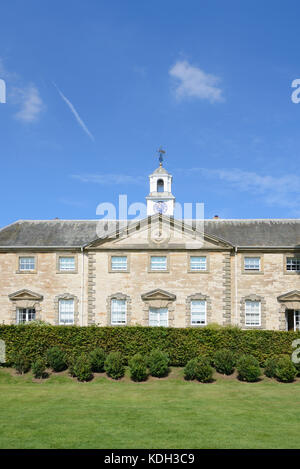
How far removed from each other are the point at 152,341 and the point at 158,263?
28.6 feet

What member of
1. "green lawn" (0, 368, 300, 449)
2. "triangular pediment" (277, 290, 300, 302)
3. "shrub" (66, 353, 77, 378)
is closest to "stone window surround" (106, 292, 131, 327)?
"shrub" (66, 353, 77, 378)

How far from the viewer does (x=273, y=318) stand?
1361 inches

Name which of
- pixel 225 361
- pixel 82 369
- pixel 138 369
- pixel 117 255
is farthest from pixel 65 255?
pixel 225 361

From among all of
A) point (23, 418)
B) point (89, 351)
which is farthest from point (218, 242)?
point (23, 418)

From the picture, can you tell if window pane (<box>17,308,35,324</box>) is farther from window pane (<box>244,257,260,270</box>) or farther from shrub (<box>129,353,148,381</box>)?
window pane (<box>244,257,260,270</box>)

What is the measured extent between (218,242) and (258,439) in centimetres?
2179

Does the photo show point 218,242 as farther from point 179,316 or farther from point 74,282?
point 74,282

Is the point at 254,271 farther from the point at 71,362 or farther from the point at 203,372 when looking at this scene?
the point at 71,362

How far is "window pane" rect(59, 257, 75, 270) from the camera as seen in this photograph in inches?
1410

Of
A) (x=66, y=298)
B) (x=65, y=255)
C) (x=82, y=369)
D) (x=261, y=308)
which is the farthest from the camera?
(x=65, y=255)

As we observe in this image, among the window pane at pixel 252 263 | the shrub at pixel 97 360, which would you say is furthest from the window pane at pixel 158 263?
the shrub at pixel 97 360

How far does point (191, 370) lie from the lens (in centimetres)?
2475

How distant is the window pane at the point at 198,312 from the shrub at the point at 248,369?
29.9 ft

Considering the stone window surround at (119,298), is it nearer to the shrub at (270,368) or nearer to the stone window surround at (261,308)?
the stone window surround at (261,308)
